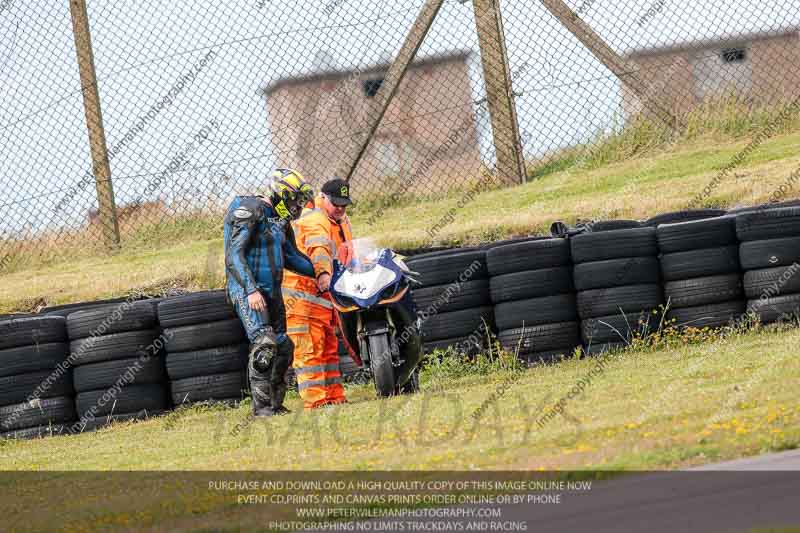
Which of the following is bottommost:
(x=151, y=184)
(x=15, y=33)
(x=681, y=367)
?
(x=681, y=367)

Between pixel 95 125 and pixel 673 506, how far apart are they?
11.4 metres

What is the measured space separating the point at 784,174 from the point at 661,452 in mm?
7746

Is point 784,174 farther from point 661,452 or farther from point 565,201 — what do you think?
point 661,452

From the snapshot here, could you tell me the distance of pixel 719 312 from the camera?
32.5ft

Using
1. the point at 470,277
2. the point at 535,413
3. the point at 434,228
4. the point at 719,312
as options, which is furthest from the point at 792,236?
the point at 434,228

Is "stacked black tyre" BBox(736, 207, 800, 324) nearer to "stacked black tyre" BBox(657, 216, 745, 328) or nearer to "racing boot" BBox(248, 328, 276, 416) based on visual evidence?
"stacked black tyre" BBox(657, 216, 745, 328)

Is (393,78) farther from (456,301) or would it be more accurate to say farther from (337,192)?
(456,301)

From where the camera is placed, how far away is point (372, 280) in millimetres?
9297

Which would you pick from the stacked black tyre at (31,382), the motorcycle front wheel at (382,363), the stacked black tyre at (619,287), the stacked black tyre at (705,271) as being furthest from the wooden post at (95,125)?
the stacked black tyre at (705,271)

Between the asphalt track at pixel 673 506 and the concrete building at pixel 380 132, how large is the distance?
31.0 ft

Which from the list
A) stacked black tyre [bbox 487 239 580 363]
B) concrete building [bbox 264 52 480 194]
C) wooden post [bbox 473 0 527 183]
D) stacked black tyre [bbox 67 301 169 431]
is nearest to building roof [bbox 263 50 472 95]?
concrete building [bbox 264 52 480 194]

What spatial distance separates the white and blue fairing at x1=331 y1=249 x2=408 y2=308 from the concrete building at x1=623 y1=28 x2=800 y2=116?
232 inches

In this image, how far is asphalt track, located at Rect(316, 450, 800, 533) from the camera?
14.8 feet

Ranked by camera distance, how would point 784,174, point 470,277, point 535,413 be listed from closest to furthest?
1. point 535,413
2. point 470,277
3. point 784,174
